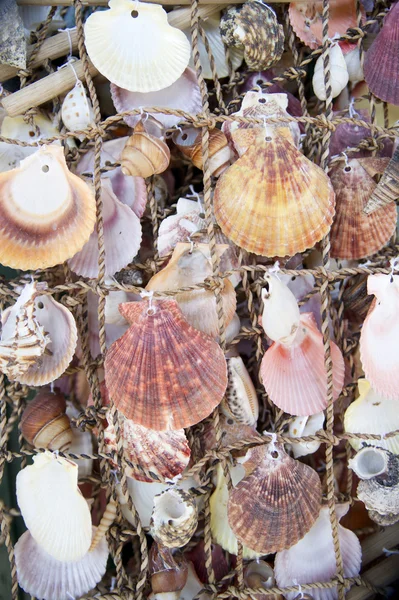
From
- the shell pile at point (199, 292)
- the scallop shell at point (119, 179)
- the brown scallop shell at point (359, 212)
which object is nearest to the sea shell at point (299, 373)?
the shell pile at point (199, 292)

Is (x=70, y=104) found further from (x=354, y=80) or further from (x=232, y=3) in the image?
(x=354, y=80)

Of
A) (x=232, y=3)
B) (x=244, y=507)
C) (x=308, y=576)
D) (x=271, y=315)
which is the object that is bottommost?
(x=308, y=576)

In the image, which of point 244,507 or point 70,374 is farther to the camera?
point 70,374

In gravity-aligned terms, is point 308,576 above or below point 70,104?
below

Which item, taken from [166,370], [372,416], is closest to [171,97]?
[166,370]

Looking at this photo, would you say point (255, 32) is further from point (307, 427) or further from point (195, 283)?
point (307, 427)

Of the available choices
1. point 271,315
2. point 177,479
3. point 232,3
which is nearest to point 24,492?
point 177,479

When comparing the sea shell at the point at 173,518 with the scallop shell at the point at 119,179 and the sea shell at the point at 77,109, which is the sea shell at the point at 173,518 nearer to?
the scallop shell at the point at 119,179
